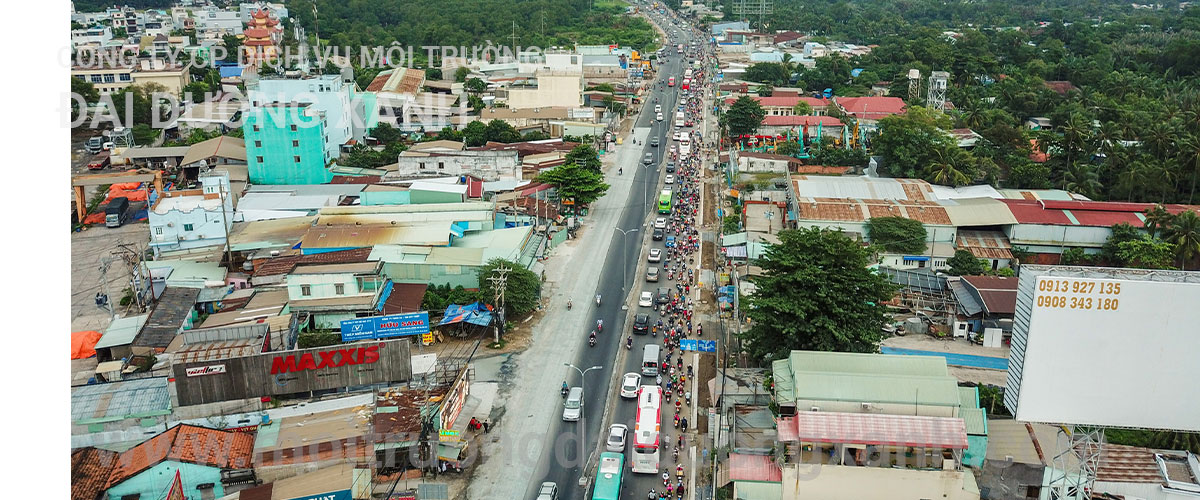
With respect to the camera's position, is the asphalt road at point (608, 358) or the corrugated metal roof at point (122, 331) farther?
the corrugated metal roof at point (122, 331)

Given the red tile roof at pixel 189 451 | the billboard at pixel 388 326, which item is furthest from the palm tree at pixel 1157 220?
the red tile roof at pixel 189 451

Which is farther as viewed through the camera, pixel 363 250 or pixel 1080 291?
pixel 363 250

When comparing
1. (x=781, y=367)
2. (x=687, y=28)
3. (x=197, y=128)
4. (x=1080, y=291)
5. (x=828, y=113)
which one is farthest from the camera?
(x=687, y=28)

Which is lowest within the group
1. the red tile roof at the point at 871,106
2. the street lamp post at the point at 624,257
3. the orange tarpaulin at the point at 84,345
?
the orange tarpaulin at the point at 84,345

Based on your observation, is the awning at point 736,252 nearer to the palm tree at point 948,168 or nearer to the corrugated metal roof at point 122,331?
the palm tree at point 948,168

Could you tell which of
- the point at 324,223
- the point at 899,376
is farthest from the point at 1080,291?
the point at 324,223

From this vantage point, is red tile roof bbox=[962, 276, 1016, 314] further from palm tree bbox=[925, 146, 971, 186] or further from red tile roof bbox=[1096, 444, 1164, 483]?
palm tree bbox=[925, 146, 971, 186]

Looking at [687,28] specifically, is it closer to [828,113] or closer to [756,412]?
[828,113]

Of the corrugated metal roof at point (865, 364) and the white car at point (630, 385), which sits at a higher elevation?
the corrugated metal roof at point (865, 364)

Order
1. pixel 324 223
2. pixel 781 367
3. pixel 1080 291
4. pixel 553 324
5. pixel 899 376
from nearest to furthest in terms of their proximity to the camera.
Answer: pixel 1080 291 < pixel 899 376 < pixel 781 367 < pixel 553 324 < pixel 324 223
